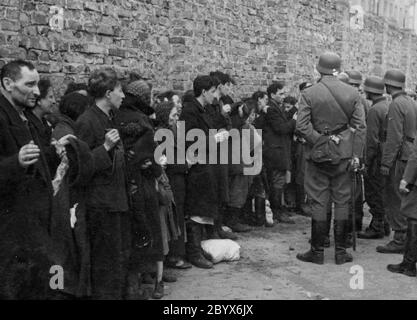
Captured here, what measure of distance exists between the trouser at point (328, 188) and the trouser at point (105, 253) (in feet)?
7.90

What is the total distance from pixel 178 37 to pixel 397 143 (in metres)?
3.47

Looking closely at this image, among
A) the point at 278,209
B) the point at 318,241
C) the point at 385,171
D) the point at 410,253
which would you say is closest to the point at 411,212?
the point at 410,253

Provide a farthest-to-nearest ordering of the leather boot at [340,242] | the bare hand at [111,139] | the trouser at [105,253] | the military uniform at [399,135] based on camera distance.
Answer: the military uniform at [399,135] < the leather boot at [340,242] < the trouser at [105,253] < the bare hand at [111,139]

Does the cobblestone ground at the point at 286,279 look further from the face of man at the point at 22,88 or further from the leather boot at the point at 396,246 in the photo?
the face of man at the point at 22,88

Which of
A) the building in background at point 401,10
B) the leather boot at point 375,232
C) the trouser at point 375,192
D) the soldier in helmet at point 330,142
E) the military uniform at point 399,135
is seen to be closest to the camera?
the soldier in helmet at point 330,142

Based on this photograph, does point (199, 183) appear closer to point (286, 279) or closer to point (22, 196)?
point (286, 279)

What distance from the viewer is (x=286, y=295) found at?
4695 mm

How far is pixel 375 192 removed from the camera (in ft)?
22.3

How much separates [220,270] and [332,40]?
920 cm

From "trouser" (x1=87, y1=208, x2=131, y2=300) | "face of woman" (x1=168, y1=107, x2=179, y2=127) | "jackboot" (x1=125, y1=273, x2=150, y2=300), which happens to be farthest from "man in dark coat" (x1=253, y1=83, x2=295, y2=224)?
"trouser" (x1=87, y1=208, x2=131, y2=300)

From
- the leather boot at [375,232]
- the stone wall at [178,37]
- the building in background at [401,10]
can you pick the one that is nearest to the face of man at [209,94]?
the stone wall at [178,37]

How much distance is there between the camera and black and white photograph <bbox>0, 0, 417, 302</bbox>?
3.58m

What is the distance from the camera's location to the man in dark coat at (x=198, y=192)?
5.46 metres

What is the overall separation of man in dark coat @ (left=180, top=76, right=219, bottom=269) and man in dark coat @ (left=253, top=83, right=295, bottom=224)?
1.84 m
